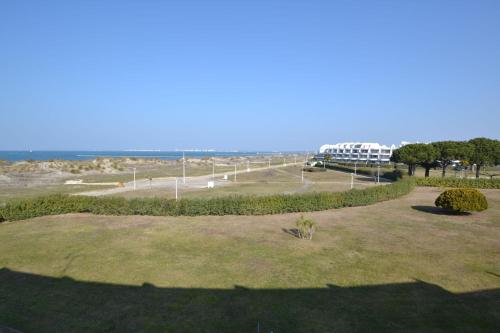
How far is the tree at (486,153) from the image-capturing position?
5728 centimetres

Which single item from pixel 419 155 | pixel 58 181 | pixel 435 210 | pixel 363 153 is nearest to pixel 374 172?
pixel 419 155

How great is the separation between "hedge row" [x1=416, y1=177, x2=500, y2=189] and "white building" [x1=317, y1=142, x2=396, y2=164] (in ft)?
311

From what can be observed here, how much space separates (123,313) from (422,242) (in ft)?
55.2

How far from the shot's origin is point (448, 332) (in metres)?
9.84

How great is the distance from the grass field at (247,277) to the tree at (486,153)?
41.0 meters

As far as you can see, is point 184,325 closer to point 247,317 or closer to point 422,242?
point 247,317

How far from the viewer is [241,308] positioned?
37.5ft

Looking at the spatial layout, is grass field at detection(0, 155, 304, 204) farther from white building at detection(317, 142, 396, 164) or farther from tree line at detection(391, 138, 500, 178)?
white building at detection(317, 142, 396, 164)

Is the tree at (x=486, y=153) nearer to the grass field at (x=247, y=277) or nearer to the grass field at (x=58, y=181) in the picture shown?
the grass field at (x=247, y=277)

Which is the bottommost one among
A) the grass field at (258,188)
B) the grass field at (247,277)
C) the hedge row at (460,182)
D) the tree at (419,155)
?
the grass field at (258,188)

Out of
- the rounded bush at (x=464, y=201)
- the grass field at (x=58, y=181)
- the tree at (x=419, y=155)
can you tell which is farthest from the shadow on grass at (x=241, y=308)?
the tree at (x=419, y=155)

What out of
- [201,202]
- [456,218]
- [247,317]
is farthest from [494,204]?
[247,317]

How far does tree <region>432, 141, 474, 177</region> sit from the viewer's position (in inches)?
2224

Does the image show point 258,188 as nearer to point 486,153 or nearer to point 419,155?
point 419,155
